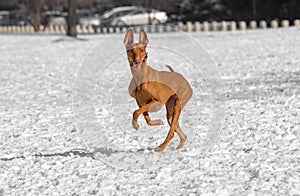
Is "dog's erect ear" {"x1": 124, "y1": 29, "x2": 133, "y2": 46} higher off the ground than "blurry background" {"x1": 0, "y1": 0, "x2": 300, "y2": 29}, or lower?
higher

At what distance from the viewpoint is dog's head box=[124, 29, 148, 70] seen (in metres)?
4.02

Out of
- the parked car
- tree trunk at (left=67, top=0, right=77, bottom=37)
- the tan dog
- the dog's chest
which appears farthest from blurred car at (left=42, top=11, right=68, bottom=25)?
the dog's chest

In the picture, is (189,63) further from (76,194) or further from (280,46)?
(280,46)

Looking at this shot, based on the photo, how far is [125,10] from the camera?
40.8 metres

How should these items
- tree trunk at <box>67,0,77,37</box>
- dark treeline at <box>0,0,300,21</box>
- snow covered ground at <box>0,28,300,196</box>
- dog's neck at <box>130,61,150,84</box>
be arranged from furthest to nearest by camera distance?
dark treeline at <box>0,0,300,21</box>, tree trunk at <box>67,0,77,37</box>, snow covered ground at <box>0,28,300,196</box>, dog's neck at <box>130,61,150,84</box>

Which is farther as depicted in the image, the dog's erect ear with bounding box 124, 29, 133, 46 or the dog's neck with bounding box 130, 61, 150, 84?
the dog's neck with bounding box 130, 61, 150, 84

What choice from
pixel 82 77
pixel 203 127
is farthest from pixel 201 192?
pixel 82 77

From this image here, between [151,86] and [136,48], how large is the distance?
1.18 ft

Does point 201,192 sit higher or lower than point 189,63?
lower

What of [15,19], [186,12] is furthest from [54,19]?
[186,12]

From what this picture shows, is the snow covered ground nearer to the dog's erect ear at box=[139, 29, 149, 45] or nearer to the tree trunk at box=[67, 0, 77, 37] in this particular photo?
the dog's erect ear at box=[139, 29, 149, 45]

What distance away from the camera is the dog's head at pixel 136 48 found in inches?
158

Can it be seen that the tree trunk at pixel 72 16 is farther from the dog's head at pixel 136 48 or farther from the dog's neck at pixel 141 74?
the dog's head at pixel 136 48

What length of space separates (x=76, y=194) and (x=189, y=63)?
145 cm
